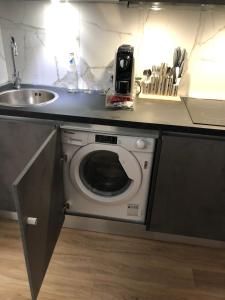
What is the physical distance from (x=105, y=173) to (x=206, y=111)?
81 cm

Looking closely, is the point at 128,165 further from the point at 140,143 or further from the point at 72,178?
the point at 72,178

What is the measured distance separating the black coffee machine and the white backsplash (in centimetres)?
27

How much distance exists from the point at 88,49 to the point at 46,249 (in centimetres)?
143

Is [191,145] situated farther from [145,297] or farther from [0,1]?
[0,1]

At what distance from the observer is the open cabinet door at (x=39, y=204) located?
3.05 feet

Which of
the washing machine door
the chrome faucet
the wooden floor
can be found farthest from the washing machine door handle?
the chrome faucet

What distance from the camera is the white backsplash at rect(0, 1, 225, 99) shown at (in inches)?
64.2

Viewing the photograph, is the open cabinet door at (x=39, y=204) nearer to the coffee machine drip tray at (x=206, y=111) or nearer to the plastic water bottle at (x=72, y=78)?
the plastic water bottle at (x=72, y=78)

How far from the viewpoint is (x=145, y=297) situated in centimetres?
135

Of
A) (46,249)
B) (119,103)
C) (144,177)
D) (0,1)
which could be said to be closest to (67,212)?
(46,249)

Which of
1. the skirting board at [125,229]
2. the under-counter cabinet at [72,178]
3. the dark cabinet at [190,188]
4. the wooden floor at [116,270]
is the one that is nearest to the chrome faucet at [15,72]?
the under-counter cabinet at [72,178]

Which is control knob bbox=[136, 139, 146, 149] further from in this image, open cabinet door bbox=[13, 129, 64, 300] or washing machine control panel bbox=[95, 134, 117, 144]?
open cabinet door bbox=[13, 129, 64, 300]

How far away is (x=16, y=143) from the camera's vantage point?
58.1 inches

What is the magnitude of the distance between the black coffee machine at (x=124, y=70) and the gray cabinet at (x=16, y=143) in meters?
0.54
